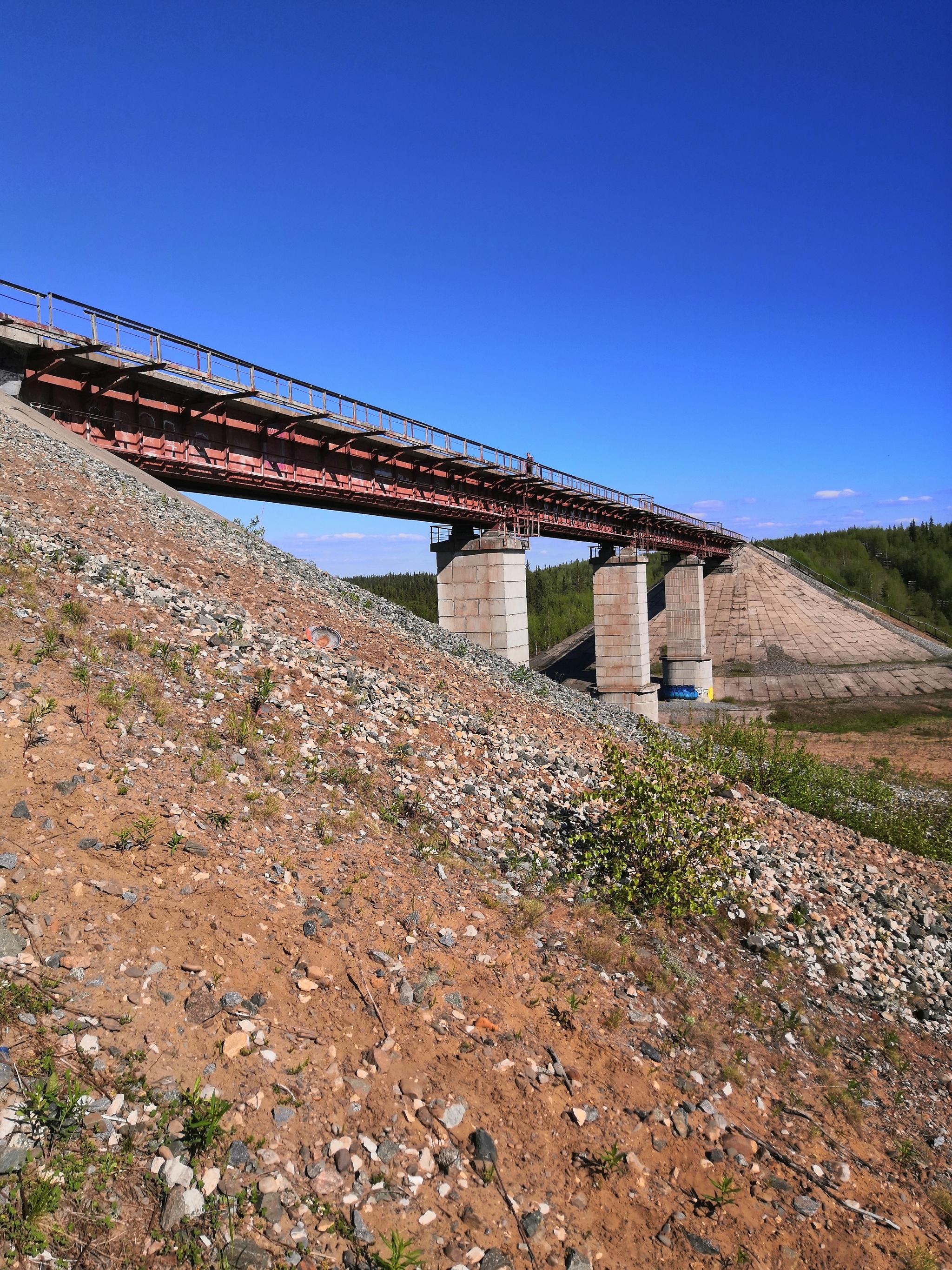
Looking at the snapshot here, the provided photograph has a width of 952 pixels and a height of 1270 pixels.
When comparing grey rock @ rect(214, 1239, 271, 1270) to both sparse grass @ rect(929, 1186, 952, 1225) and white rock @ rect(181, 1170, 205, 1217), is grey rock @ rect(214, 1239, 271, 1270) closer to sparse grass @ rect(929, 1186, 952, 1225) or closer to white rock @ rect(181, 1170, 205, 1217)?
white rock @ rect(181, 1170, 205, 1217)

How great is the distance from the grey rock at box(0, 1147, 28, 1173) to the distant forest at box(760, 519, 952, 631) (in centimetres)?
10229

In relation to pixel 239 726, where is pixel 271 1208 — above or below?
below

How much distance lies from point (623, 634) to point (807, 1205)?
42.8m

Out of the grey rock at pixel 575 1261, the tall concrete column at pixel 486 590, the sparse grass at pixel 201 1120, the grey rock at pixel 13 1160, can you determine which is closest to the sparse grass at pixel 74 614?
the sparse grass at pixel 201 1120

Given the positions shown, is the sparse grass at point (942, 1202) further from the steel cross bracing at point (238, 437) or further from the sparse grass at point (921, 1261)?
the steel cross bracing at point (238, 437)

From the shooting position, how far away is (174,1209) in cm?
415

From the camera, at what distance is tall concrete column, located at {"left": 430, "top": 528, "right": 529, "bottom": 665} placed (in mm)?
33031

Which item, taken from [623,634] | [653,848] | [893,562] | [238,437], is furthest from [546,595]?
[653,848]

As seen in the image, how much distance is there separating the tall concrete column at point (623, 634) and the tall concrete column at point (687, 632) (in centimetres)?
1485

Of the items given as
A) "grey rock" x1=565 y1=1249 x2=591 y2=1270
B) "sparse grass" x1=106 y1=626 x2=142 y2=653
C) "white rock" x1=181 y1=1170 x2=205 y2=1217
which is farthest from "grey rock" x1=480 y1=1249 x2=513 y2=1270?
"sparse grass" x1=106 y1=626 x2=142 y2=653

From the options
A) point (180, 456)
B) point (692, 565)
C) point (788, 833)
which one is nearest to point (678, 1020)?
point (788, 833)

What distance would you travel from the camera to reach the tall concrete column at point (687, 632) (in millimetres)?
61562

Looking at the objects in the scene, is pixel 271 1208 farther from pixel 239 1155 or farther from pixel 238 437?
pixel 238 437

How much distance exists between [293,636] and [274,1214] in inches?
420
